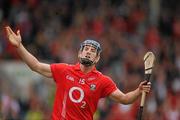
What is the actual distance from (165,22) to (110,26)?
171 cm

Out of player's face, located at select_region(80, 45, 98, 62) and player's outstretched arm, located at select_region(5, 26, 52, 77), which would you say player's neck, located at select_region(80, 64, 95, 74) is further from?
player's outstretched arm, located at select_region(5, 26, 52, 77)

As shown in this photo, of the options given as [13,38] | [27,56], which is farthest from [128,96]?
[13,38]

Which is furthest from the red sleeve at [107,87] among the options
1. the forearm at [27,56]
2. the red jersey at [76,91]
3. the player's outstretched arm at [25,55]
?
the forearm at [27,56]

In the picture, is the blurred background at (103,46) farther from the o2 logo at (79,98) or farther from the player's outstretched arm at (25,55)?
the o2 logo at (79,98)

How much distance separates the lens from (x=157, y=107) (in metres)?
20.2

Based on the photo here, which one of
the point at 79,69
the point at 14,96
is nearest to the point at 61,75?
the point at 79,69

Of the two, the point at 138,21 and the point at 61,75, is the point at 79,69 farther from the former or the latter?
the point at 138,21

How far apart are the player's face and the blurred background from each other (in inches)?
192

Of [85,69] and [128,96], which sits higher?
[85,69]

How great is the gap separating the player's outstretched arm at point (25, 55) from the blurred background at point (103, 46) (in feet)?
15.2

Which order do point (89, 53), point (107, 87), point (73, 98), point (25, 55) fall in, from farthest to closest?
point (107, 87), point (89, 53), point (73, 98), point (25, 55)

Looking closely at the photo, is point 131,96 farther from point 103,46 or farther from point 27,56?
point 103,46

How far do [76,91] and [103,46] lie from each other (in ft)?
30.0

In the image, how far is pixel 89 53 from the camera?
1341 cm
